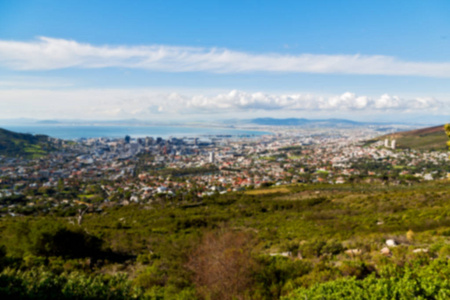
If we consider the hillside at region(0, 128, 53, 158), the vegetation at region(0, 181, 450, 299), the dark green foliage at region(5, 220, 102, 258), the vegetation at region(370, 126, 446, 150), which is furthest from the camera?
the vegetation at region(370, 126, 446, 150)

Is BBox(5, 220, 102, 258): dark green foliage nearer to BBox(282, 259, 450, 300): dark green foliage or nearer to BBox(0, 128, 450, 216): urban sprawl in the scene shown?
BBox(282, 259, 450, 300): dark green foliage

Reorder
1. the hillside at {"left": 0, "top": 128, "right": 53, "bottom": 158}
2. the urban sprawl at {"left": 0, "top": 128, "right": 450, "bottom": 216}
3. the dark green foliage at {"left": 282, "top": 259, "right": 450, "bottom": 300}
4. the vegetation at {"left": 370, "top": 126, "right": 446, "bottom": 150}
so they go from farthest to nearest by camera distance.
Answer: the vegetation at {"left": 370, "top": 126, "right": 446, "bottom": 150}
the hillside at {"left": 0, "top": 128, "right": 53, "bottom": 158}
the urban sprawl at {"left": 0, "top": 128, "right": 450, "bottom": 216}
the dark green foliage at {"left": 282, "top": 259, "right": 450, "bottom": 300}

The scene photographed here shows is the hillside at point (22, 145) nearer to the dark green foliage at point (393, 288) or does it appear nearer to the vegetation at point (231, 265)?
the vegetation at point (231, 265)

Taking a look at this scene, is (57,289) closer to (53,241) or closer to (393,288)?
(53,241)

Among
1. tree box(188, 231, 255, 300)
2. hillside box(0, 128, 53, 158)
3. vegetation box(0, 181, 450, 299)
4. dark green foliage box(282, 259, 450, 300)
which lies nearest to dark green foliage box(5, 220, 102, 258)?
vegetation box(0, 181, 450, 299)

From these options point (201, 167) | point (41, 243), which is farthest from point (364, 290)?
point (201, 167)

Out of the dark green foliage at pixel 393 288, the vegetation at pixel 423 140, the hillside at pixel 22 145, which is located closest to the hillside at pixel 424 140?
the vegetation at pixel 423 140

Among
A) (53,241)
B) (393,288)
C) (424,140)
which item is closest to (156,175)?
(53,241)

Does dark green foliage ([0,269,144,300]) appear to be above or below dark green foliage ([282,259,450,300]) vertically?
below
